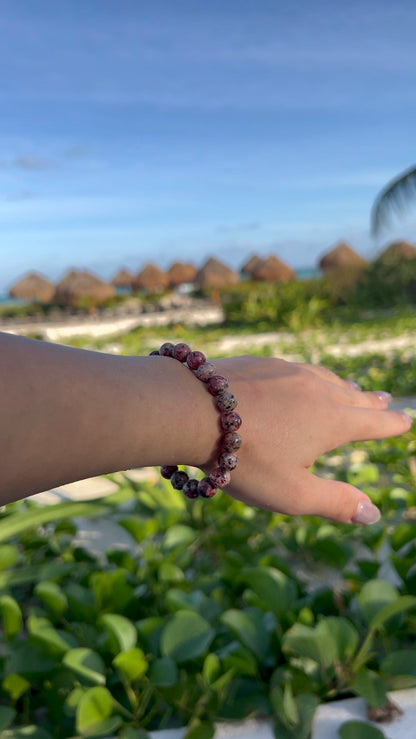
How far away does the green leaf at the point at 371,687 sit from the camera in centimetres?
99

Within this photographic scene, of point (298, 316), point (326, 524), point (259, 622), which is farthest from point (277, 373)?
point (298, 316)

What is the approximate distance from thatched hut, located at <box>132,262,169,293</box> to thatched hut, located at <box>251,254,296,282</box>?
421cm

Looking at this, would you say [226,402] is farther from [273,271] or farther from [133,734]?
[273,271]

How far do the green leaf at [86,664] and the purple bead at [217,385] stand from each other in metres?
0.57

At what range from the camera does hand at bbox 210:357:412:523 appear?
78 centimetres

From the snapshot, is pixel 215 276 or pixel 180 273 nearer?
pixel 215 276

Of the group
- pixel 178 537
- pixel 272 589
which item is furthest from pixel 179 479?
pixel 178 537

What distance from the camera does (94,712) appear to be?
0.99 m

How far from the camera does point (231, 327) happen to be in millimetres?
10703

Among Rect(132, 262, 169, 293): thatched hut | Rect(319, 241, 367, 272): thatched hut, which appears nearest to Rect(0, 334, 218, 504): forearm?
Rect(319, 241, 367, 272): thatched hut

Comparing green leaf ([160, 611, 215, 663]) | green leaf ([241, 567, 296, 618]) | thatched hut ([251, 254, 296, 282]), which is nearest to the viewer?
green leaf ([160, 611, 215, 663])

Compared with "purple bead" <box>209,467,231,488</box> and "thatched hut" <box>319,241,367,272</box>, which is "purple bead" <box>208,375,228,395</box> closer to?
"purple bead" <box>209,467,231,488</box>

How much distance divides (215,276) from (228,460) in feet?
62.8

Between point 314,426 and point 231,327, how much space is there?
9.89m
